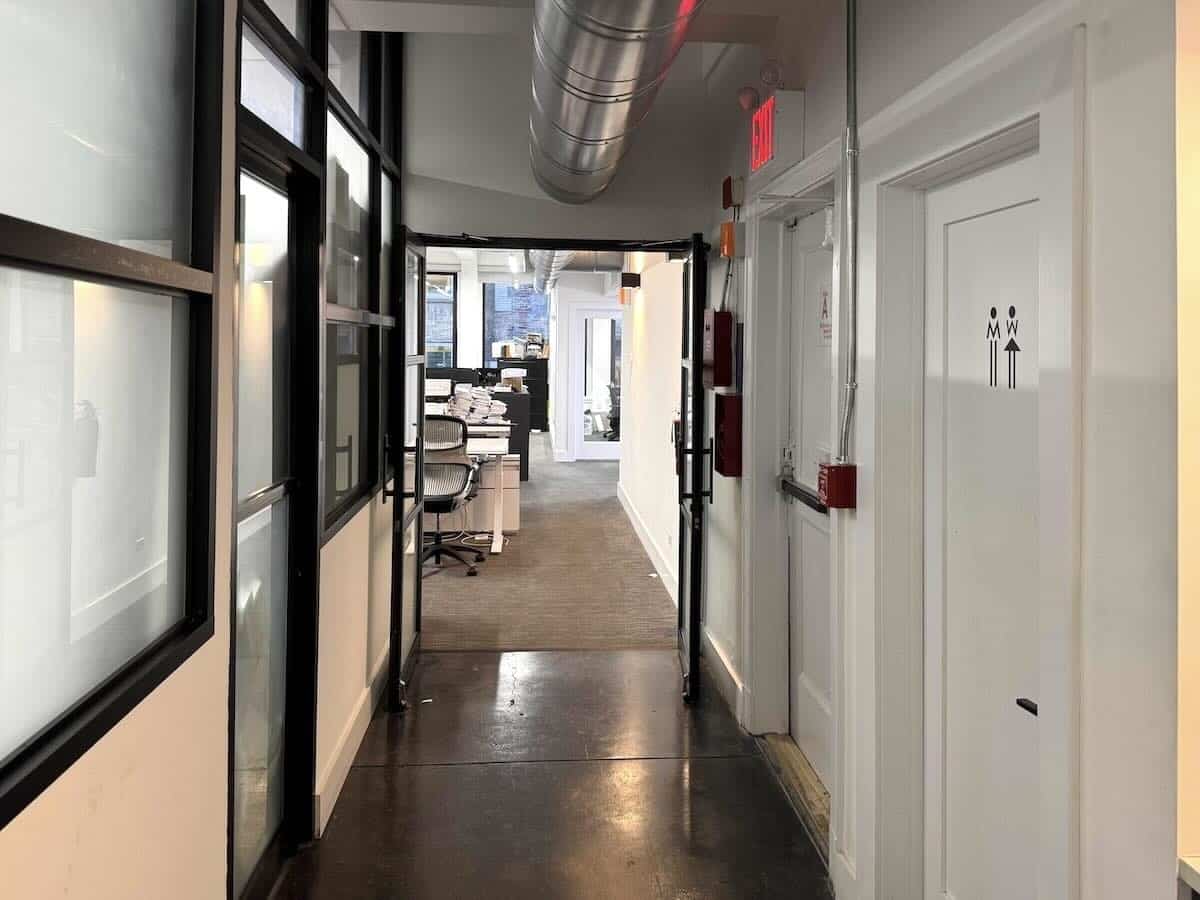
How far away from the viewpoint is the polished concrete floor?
2.80m

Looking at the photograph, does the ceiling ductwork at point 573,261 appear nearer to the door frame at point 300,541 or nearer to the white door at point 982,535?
the door frame at point 300,541

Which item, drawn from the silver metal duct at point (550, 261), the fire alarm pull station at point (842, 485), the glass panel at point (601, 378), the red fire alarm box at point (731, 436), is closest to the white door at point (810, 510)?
the red fire alarm box at point (731, 436)

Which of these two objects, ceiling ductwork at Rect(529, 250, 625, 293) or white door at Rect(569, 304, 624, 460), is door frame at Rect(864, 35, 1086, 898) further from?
white door at Rect(569, 304, 624, 460)

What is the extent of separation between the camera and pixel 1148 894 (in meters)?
1.38

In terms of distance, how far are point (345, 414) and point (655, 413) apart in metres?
4.07

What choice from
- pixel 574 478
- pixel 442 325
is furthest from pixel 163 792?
pixel 442 325

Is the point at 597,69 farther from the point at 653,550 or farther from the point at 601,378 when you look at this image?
the point at 601,378

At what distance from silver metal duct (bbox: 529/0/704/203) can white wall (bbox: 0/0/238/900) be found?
2.27 ft

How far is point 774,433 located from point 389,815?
1.97 metres

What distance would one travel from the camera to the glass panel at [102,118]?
120 centimetres

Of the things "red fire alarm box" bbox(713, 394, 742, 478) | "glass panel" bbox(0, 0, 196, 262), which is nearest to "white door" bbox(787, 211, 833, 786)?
"red fire alarm box" bbox(713, 394, 742, 478)

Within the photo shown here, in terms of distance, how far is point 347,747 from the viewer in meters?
3.50

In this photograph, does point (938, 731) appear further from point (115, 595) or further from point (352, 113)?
point (352, 113)

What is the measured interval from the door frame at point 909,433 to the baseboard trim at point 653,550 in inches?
109
